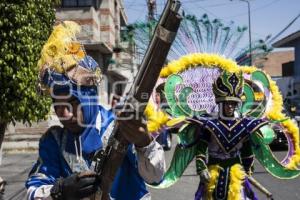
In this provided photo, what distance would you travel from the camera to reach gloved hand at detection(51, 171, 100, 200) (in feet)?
6.91

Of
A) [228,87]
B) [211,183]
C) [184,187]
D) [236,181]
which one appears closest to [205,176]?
[211,183]

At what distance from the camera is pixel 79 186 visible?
2109mm

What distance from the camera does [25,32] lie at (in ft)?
30.4

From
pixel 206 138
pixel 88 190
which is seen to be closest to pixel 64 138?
pixel 88 190

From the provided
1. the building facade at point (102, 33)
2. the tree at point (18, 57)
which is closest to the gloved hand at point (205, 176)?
the tree at point (18, 57)

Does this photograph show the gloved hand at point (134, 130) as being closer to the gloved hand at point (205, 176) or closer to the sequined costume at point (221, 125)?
the sequined costume at point (221, 125)

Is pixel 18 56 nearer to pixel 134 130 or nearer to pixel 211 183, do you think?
pixel 211 183

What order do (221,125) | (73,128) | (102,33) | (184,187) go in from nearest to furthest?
(73,128), (221,125), (184,187), (102,33)

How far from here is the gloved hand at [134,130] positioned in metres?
1.97

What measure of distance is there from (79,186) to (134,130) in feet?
1.08

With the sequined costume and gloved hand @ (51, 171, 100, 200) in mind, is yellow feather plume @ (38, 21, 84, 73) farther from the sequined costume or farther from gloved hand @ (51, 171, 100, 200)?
the sequined costume

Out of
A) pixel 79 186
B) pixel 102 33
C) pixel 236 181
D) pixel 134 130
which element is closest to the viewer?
pixel 134 130

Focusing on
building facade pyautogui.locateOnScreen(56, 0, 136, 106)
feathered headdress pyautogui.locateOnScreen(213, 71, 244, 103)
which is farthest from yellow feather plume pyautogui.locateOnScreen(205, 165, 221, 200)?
building facade pyautogui.locateOnScreen(56, 0, 136, 106)

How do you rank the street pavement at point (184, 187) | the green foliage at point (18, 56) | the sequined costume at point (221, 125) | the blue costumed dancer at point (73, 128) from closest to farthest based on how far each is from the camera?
the blue costumed dancer at point (73, 128) < the sequined costume at point (221, 125) < the street pavement at point (184, 187) < the green foliage at point (18, 56)
